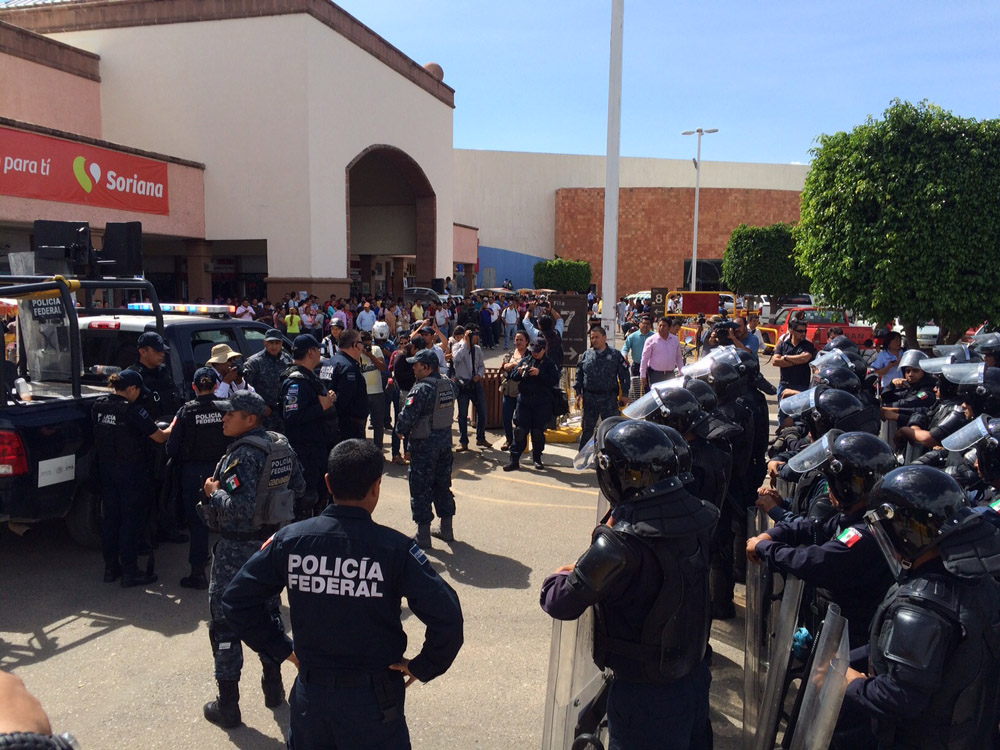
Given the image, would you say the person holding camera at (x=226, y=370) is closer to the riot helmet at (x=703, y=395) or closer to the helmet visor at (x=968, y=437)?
the riot helmet at (x=703, y=395)

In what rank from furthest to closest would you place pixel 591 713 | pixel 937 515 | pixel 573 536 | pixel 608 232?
1. pixel 608 232
2. pixel 573 536
3. pixel 591 713
4. pixel 937 515

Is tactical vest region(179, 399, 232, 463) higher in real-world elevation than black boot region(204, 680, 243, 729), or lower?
higher

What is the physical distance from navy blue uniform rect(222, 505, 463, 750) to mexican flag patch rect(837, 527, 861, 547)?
157 centimetres

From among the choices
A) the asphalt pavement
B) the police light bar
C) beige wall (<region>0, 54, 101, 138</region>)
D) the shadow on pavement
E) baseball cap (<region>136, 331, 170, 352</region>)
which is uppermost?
beige wall (<region>0, 54, 101, 138</region>)

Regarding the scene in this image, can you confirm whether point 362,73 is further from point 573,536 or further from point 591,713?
point 591,713

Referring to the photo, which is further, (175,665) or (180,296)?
(180,296)

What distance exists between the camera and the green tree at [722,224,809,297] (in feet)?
114

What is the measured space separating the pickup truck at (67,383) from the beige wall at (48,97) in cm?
1752

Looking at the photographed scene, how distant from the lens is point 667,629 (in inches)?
98.8

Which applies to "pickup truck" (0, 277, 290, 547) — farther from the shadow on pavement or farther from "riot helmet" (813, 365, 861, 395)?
"riot helmet" (813, 365, 861, 395)

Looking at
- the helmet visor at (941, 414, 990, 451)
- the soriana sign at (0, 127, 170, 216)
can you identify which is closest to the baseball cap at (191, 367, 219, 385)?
the helmet visor at (941, 414, 990, 451)

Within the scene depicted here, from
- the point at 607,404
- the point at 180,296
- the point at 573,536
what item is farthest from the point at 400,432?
the point at 180,296

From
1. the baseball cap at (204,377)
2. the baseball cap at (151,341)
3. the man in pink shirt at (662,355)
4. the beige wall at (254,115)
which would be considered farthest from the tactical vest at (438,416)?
the beige wall at (254,115)

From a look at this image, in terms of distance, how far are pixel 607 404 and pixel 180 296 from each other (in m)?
22.2
